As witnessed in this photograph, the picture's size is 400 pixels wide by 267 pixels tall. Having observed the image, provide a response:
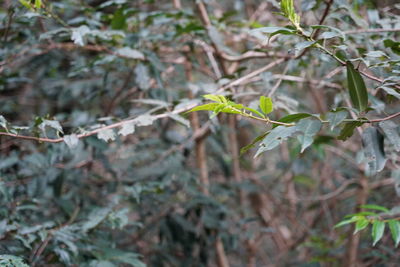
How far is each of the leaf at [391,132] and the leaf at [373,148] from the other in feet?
0.09

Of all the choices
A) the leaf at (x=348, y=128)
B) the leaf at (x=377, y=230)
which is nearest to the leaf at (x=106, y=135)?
the leaf at (x=348, y=128)

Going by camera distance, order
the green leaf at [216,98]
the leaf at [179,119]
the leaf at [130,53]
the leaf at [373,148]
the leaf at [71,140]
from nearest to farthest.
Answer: the green leaf at [216,98] < the leaf at [373,148] < the leaf at [71,140] < the leaf at [179,119] < the leaf at [130,53]

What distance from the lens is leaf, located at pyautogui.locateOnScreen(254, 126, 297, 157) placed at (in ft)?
2.36

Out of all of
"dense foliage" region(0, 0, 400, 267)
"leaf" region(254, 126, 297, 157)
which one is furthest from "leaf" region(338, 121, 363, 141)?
"leaf" region(254, 126, 297, 157)

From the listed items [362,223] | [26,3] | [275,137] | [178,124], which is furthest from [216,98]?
[178,124]

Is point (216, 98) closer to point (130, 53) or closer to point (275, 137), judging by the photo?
point (275, 137)

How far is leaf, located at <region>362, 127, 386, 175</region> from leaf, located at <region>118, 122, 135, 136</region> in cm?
52

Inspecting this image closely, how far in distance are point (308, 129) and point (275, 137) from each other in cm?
8

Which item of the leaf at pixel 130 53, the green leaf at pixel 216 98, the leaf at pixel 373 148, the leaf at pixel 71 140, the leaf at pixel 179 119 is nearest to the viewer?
the green leaf at pixel 216 98

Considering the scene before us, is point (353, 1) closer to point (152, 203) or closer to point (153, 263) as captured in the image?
point (152, 203)

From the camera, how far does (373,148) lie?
2.64 ft

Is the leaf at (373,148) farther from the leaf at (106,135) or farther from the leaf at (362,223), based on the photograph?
the leaf at (106,135)

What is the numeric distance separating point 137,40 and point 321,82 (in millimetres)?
615

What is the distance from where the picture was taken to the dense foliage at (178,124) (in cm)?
91
